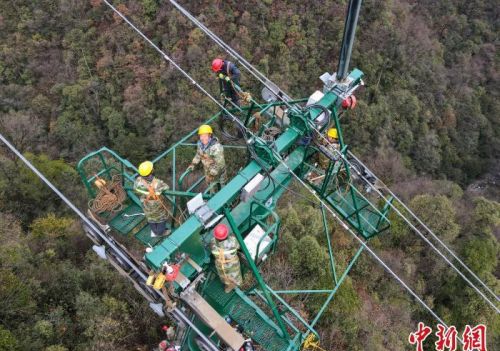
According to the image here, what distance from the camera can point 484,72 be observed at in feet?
169

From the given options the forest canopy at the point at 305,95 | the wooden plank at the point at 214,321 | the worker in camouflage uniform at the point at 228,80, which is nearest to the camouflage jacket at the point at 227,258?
the wooden plank at the point at 214,321

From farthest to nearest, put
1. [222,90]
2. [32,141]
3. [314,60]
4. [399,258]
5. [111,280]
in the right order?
[314,60]
[32,141]
[399,258]
[111,280]
[222,90]

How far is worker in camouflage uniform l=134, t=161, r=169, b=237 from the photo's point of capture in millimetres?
9594

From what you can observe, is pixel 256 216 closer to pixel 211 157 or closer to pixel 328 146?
pixel 211 157

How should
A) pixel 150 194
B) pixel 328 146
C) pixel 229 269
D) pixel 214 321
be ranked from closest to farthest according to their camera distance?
pixel 214 321 → pixel 229 269 → pixel 150 194 → pixel 328 146

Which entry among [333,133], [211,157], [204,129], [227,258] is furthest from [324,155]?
[227,258]

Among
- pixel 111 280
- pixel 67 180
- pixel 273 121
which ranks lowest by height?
pixel 111 280

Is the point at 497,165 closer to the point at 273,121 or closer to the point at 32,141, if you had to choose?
the point at 273,121

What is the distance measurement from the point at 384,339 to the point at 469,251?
1058 cm

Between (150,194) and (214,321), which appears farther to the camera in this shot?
(150,194)

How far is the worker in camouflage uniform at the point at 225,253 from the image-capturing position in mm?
8250

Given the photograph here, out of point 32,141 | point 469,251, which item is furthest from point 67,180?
point 469,251

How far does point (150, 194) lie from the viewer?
955 cm

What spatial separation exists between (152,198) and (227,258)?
94.4 inches
